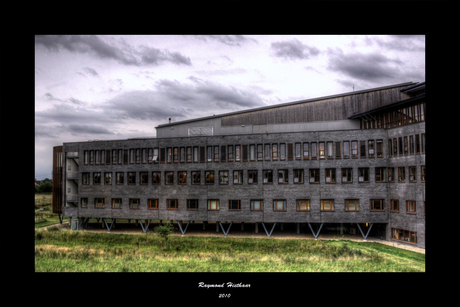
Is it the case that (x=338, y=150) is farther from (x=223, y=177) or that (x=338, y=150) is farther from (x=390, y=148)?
(x=223, y=177)

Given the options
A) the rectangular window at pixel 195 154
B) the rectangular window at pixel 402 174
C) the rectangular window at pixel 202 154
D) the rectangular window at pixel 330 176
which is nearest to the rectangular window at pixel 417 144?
the rectangular window at pixel 402 174

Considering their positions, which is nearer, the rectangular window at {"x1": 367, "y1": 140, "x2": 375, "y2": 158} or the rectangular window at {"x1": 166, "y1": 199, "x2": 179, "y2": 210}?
the rectangular window at {"x1": 367, "y1": 140, "x2": 375, "y2": 158}

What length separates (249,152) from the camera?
77.3 ft

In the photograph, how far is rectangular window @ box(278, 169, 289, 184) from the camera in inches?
900

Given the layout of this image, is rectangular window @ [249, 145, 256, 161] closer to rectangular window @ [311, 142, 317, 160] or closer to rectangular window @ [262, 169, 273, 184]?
rectangular window @ [262, 169, 273, 184]

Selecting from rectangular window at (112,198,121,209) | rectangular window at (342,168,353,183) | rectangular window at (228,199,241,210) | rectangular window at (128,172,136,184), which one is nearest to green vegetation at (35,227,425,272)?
rectangular window at (228,199,241,210)

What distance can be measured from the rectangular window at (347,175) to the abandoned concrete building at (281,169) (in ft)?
0.27

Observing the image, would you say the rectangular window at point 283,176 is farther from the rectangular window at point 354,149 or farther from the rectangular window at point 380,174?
the rectangular window at point 380,174

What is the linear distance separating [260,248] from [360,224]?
11469 mm

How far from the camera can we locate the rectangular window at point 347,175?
22.0 metres

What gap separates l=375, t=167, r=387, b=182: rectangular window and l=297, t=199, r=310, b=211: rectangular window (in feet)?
20.5

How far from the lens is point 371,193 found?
21.7m

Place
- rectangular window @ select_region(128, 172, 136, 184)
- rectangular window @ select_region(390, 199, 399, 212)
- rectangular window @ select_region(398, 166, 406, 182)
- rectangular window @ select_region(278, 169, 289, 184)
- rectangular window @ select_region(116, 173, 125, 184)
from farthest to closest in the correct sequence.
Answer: rectangular window @ select_region(116, 173, 125, 184)
rectangular window @ select_region(128, 172, 136, 184)
rectangular window @ select_region(278, 169, 289, 184)
rectangular window @ select_region(390, 199, 399, 212)
rectangular window @ select_region(398, 166, 406, 182)
